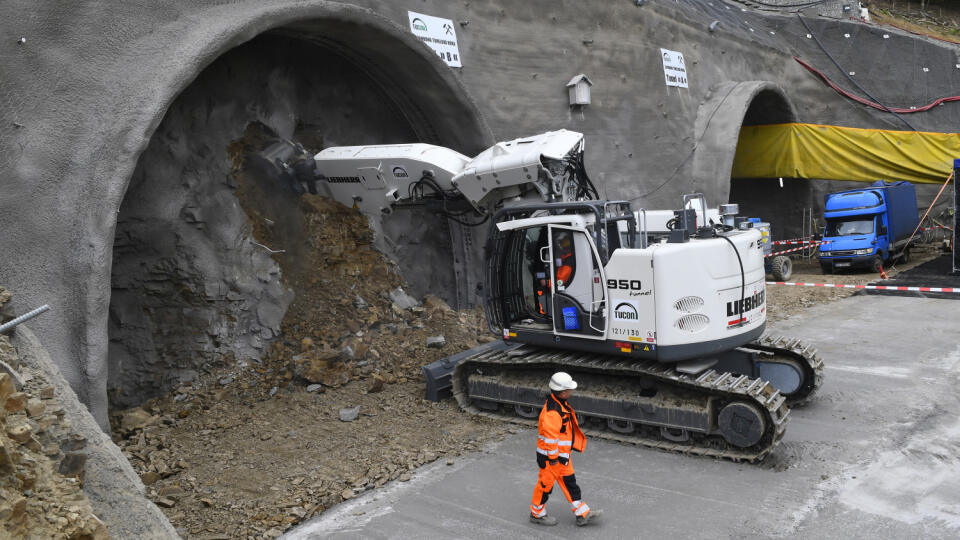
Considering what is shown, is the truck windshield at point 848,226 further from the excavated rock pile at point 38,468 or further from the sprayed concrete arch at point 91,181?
the excavated rock pile at point 38,468

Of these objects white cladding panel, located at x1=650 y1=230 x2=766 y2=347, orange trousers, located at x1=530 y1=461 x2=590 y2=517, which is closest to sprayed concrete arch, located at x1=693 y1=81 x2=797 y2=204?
white cladding panel, located at x1=650 y1=230 x2=766 y2=347

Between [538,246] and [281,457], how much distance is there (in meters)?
3.60

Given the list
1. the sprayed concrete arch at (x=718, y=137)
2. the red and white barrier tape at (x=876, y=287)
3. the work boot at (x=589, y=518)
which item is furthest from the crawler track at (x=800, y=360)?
the sprayed concrete arch at (x=718, y=137)

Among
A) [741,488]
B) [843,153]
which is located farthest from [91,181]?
[843,153]

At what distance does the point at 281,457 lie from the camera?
24.9 feet

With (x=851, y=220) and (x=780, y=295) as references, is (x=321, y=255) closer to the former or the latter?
(x=780, y=295)

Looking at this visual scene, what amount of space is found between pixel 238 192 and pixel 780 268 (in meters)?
13.1

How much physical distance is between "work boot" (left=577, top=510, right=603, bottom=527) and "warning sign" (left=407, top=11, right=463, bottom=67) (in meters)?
7.98

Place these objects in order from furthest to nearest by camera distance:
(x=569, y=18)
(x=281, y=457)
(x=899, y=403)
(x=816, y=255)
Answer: (x=816, y=255), (x=569, y=18), (x=899, y=403), (x=281, y=457)

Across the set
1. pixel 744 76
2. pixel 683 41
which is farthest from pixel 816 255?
pixel 683 41

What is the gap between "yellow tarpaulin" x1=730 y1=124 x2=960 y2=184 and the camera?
20656 mm

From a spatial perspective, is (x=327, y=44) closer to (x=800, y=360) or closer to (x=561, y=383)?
(x=561, y=383)

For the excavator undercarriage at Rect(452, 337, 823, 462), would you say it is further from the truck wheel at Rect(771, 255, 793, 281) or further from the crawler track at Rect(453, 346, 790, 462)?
the truck wheel at Rect(771, 255, 793, 281)

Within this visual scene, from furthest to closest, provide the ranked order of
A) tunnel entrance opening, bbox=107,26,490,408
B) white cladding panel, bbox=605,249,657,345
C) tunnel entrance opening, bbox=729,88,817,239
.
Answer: tunnel entrance opening, bbox=729,88,817,239, tunnel entrance opening, bbox=107,26,490,408, white cladding panel, bbox=605,249,657,345
